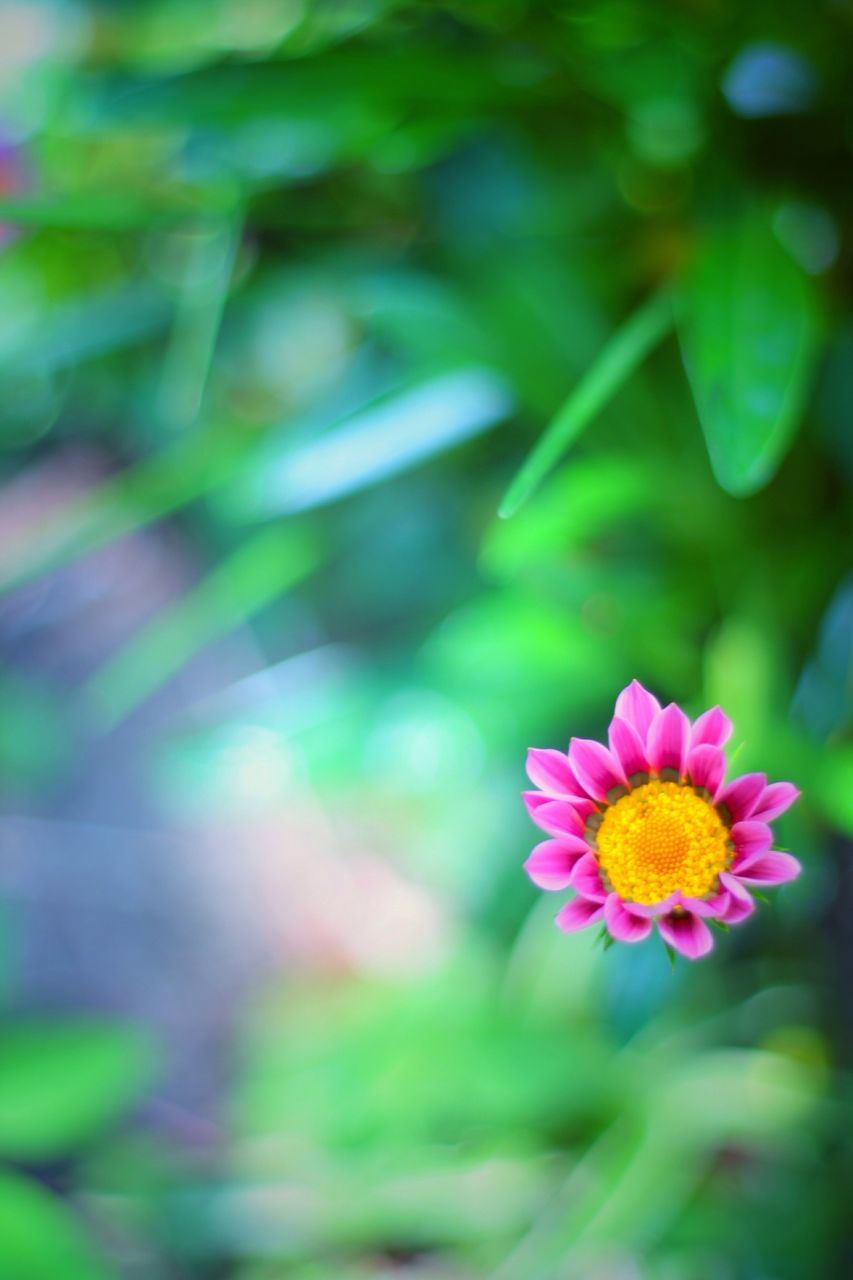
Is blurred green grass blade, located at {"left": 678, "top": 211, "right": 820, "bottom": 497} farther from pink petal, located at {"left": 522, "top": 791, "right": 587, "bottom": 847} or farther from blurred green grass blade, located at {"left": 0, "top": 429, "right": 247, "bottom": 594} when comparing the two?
blurred green grass blade, located at {"left": 0, "top": 429, "right": 247, "bottom": 594}

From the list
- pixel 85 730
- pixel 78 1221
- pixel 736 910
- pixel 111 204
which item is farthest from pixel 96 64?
pixel 78 1221

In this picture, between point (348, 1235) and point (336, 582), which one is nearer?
point (348, 1235)

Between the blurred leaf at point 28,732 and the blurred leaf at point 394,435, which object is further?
the blurred leaf at point 28,732

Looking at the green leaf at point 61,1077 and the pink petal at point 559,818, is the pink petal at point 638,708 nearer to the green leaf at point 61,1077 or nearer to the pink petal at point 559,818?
the pink petal at point 559,818

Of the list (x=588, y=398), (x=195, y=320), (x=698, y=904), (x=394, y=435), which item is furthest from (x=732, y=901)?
(x=195, y=320)

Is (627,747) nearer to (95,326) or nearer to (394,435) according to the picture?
(394,435)

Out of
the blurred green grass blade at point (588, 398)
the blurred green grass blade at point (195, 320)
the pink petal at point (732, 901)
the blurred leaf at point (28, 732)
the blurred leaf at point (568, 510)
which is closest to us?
the pink petal at point (732, 901)

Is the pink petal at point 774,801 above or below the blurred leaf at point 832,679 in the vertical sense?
below

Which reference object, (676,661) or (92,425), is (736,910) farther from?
(92,425)

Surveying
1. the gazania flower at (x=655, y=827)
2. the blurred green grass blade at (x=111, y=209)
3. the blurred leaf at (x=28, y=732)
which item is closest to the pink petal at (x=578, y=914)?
the gazania flower at (x=655, y=827)
